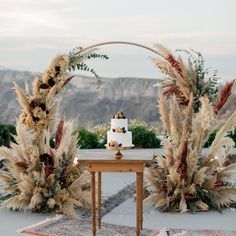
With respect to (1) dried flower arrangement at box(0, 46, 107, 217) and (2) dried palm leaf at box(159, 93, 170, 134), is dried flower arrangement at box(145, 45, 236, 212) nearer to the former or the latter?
(2) dried palm leaf at box(159, 93, 170, 134)

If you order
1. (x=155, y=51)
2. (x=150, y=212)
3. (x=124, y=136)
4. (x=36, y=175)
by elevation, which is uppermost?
(x=155, y=51)

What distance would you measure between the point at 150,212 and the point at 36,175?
1346mm

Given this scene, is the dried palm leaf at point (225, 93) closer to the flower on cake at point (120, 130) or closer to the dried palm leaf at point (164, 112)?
the dried palm leaf at point (164, 112)

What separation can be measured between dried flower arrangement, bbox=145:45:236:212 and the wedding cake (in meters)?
1.24

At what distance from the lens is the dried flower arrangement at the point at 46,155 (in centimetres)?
706

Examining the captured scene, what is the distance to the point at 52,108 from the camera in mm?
7191

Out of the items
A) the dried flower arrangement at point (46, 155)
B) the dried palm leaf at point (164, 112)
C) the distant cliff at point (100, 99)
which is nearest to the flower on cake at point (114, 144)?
the dried flower arrangement at point (46, 155)

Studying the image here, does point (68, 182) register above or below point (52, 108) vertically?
below

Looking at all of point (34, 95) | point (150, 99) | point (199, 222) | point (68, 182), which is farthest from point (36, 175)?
point (150, 99)

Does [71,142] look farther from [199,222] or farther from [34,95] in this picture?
[199,222]

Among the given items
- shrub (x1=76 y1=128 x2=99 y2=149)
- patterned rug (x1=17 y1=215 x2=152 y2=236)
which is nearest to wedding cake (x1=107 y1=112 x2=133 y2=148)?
patterned rug (x1=17 y1=215 x2=152 y2=236)

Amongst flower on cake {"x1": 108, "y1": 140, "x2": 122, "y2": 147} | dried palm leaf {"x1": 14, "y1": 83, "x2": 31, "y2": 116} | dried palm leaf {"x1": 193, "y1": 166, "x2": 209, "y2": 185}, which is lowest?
dried palm leaf {"x1": 193, "y1": 166, "x2": 209, "y2": 185}

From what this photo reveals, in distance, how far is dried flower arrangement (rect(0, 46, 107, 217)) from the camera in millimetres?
7062

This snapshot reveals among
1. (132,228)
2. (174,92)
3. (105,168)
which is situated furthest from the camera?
(174,92)
